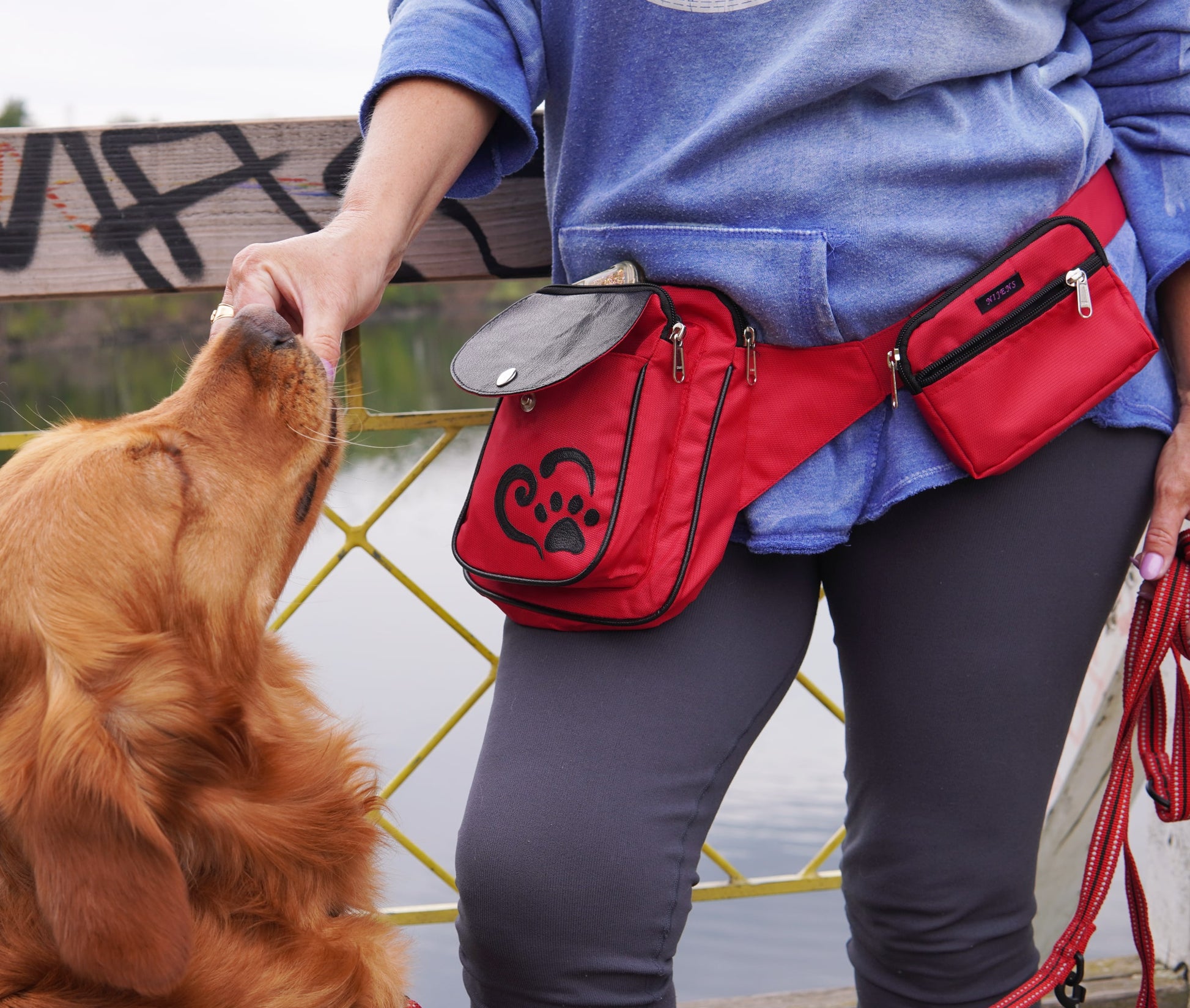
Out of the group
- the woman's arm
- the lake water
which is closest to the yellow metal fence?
the lake water

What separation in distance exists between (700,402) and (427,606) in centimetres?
116

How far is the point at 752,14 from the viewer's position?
46.1 inches

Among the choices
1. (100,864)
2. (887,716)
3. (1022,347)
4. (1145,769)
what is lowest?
(1145,769)

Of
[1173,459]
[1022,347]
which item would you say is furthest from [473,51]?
[1173,459]

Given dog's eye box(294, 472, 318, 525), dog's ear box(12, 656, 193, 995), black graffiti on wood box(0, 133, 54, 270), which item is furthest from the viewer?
black graffiti on wood box(0, 133, 54, 270)

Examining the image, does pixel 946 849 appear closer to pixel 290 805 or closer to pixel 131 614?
pixel 290 805

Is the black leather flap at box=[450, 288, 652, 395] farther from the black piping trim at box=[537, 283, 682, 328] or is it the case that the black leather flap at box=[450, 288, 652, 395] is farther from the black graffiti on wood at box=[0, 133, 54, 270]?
the black graffiti on wood at box=[0, 133, 54, 270]

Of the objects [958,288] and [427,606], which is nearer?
[958,288]

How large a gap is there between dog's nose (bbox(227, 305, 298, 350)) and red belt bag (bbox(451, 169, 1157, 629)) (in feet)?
1.26

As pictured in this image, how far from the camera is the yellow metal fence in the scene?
2010 millimetres

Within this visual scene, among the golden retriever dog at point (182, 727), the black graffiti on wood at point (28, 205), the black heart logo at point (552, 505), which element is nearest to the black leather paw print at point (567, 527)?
the black heart logo at point (552, 505)

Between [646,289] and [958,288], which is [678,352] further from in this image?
[958,288]

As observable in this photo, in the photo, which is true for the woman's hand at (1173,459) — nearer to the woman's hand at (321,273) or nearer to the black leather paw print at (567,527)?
the black leather paw print at (567,527)

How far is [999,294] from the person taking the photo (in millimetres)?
1219
